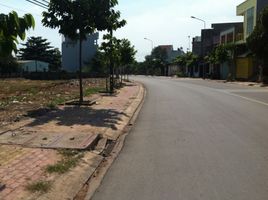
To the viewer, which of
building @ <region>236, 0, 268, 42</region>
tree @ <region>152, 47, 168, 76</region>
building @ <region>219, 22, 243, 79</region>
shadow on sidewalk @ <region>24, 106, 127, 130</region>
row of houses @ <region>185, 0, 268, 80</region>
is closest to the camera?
shadow on sidewalk @ <region>24, 106, 127, 130</region>

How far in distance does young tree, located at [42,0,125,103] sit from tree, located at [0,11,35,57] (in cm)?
1321

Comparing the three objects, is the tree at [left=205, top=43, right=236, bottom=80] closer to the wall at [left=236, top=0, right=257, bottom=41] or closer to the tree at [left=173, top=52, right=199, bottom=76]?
the wall at [left=236, top=0, right=257, bottom=41]

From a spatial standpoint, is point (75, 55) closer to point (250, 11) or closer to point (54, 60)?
point (54, 60)

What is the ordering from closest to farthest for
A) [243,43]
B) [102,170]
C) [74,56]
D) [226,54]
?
[102,170]
[243,43]
[226,54]
[74,56]

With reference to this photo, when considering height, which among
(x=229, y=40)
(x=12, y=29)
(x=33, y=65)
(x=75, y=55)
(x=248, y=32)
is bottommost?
(x=33, y=65)

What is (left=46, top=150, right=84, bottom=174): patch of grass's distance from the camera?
8351 mm

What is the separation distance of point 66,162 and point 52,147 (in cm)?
140

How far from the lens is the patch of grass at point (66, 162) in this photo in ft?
27.4

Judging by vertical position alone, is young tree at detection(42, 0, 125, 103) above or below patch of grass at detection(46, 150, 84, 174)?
above

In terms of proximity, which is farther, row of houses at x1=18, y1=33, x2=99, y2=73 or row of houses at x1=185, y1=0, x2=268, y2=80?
row of houses at x1=18, y1=33, x2=99, y2=73

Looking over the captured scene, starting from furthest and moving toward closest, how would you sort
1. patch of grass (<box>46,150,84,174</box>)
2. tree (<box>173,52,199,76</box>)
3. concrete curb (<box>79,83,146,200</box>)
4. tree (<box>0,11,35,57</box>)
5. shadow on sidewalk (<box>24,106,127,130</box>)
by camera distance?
tree (<box>173,52,199,76</box>)
shadow on sidewalk (<box>24,106,127,130</box>)
patch of grass (<box>46,150,84,174</box>)
concrete curb (<box>79,83,146,200</box>)
tree (<box>0,11,35,57</box>)

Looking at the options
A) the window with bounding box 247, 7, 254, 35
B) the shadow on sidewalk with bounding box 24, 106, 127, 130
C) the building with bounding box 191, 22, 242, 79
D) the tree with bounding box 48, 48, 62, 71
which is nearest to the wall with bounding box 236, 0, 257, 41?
the window with bounding box 247, 7, 254, 35

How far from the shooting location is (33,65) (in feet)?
315

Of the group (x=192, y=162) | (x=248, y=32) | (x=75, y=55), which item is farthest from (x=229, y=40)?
(x=192, y=162)
